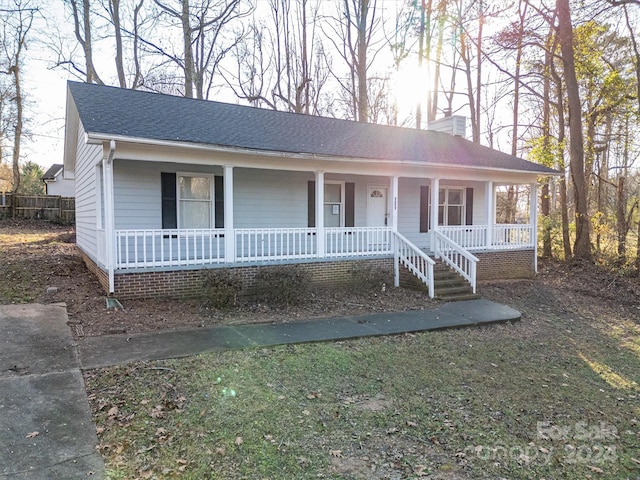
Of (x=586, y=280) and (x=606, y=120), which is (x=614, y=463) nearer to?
(x=586, y=280)

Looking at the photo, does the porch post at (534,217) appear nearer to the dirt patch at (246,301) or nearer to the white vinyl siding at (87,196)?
the dirt patch at (246,301)

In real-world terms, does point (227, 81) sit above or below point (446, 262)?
above

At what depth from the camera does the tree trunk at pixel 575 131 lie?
47.2 feet

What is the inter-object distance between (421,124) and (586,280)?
14562mm

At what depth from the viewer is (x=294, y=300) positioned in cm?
857

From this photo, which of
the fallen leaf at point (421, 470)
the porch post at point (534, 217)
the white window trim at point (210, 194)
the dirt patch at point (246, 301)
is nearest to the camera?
the fallen leaf at point (421, 470)

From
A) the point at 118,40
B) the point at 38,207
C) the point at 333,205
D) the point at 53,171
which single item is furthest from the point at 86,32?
the point at 53,171

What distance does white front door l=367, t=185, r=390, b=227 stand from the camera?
41.9 feet

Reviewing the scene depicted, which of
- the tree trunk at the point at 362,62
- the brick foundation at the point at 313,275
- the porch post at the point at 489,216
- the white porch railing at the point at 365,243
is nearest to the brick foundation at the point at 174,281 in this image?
the brick foundation at the point at 313,275

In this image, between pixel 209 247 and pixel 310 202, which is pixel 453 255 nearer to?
pixel 310 202

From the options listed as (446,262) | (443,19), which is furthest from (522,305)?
(443,19)

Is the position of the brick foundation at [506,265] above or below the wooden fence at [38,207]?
below

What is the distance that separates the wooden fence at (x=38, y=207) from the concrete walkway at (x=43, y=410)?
21066mm

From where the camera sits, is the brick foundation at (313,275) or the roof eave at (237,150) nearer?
the roof eave at (237,150)
